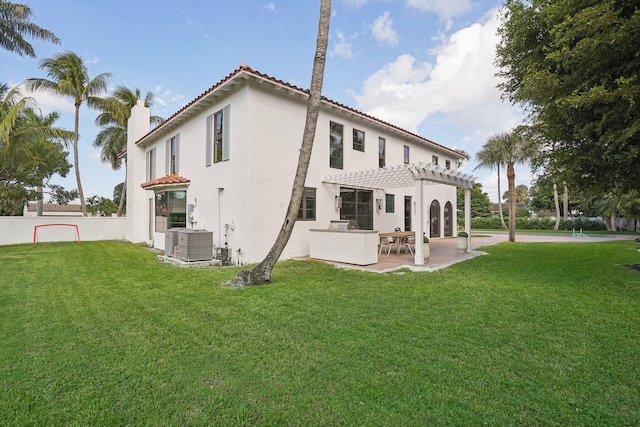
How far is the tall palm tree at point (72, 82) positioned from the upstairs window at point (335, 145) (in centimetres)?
1629

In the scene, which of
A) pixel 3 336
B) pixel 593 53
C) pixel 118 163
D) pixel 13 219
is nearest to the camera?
pixel 3 336

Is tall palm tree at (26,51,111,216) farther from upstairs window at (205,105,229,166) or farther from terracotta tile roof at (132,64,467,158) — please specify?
upstairs window at (205,105,229,166)

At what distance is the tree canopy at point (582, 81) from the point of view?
487cm

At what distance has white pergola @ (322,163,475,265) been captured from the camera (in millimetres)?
8867

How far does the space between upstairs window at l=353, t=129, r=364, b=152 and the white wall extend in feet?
48.7

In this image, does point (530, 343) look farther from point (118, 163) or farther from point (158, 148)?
point (118, 163)

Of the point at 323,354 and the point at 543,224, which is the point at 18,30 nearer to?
the point at 323,354

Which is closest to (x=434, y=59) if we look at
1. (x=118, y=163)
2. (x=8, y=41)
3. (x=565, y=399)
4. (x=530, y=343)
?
(x=530, y=343)

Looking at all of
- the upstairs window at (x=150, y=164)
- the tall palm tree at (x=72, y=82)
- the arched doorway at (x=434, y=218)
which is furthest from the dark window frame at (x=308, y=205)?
the tall palm tree at (x=72, y=82)

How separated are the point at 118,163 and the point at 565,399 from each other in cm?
3537

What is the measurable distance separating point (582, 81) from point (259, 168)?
7659 millimetres

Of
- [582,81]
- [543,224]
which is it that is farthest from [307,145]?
[543,224]

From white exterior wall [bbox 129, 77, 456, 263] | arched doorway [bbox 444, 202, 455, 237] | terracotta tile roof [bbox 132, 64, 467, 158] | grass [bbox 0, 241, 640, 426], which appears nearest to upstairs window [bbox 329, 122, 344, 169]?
white exterior wall [bbox 129, 77, 456, 263]

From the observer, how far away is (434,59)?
13312mm
